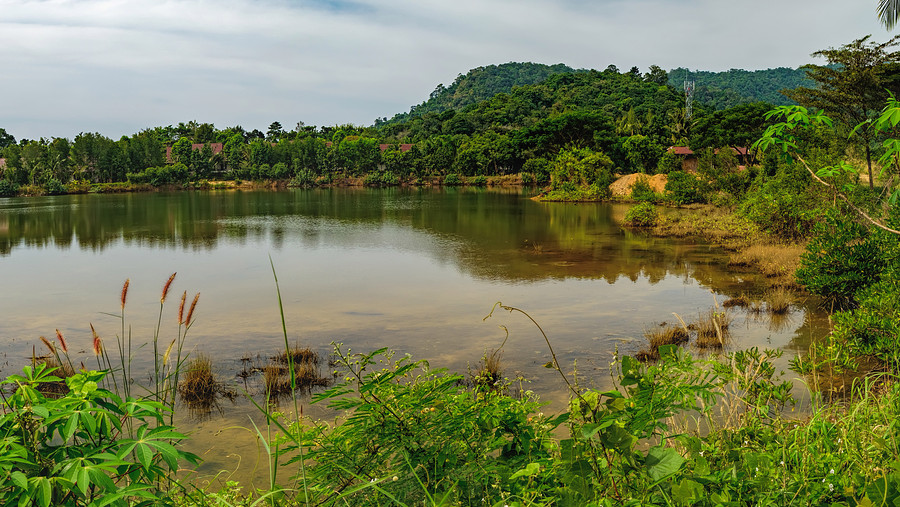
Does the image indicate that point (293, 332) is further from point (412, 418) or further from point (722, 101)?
point (722, 101)

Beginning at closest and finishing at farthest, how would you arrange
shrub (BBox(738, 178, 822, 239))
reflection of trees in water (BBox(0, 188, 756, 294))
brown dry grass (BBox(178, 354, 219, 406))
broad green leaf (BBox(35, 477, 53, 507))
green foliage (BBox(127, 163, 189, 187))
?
broad green leaf (BBox(35, 477, 53, 507)), brown dry grass (BBox(178, 354, 219, 406)), reflection of trees in water (BBox(0, 188, 756, 294)), shrub (BBox(738, 178, 822, 239)), green foliage (BBox(127, 163, 189, 187))

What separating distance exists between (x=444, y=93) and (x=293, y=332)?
179 metres

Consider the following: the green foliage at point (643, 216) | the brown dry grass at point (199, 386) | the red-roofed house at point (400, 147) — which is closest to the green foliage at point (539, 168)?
the red-roofed house at point (400, 147)

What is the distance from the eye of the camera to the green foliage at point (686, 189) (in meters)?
33.8

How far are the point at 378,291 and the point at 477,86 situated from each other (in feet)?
547

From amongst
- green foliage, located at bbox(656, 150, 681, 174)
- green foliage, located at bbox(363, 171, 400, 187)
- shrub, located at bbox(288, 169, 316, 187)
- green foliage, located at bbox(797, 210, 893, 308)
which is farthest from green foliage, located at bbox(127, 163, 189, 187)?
green foliage, located at bbox(797, 210, 893, 308)

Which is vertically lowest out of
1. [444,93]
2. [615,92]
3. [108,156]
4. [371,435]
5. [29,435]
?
[371,435]

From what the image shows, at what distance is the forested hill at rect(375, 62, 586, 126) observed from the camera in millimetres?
167625

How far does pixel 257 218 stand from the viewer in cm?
3394

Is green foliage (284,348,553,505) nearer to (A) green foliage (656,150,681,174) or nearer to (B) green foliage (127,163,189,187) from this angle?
(A) green foliage (656,150,681,174)

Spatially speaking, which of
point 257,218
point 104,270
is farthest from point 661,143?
point 104,270

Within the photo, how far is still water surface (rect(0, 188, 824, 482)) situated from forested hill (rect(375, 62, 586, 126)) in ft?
466

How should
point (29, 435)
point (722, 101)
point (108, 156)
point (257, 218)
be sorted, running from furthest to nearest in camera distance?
point (722, 101) < point (108, 156) < point (257, 218) < point (29, 435)

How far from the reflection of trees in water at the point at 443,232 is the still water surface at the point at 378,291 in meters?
0.13
